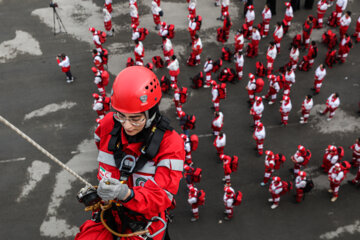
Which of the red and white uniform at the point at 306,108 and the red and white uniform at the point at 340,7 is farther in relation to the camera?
the red and white uniform at the point at 340,7

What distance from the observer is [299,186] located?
10.7m

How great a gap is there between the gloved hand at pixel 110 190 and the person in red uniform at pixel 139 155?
0.59 feet

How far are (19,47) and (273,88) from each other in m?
12.1

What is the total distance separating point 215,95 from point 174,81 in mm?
2405

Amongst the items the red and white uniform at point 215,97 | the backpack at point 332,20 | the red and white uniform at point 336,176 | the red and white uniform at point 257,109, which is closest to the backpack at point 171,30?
the red and white uniform at point 215,97

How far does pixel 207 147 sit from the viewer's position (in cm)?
1305

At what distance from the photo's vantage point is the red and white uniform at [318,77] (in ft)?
45.1

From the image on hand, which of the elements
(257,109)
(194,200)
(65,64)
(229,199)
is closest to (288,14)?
(257,109)

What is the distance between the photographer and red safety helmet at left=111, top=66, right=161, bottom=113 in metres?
4.46

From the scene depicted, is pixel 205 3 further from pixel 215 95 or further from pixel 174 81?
pixel 215 95

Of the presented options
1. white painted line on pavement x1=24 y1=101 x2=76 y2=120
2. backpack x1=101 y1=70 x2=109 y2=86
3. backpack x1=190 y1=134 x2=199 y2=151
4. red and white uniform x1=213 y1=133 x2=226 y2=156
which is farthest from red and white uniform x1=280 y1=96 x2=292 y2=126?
white painted line on pavement x1=24 y1=101 x2=76 y2=120

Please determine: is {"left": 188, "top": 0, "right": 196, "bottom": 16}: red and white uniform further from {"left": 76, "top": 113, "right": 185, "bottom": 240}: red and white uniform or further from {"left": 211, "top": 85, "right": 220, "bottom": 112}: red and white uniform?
{"left": 76, "top": 113, "right": 185, "bottom": 240}: red and white uniform

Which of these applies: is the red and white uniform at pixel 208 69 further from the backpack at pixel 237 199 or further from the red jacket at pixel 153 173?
the red jacket at pixel 153 173

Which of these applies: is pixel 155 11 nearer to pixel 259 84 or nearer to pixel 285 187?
pixel 259 84
